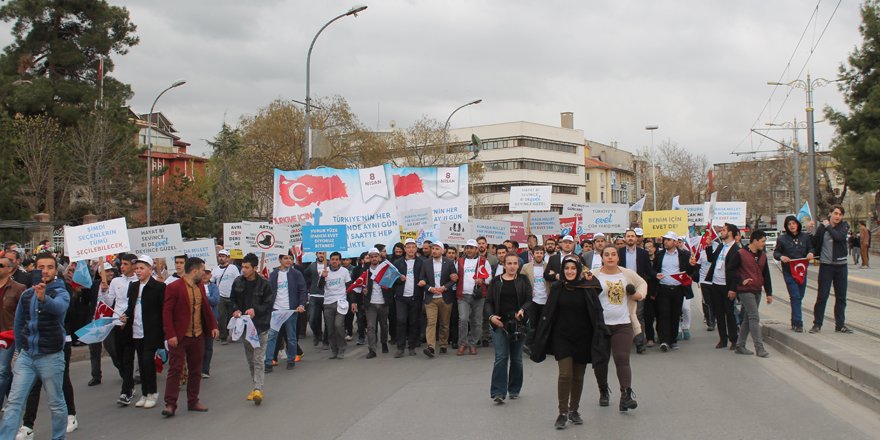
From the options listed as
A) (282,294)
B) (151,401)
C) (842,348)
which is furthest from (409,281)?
(842,348)

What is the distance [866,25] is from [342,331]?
33218mm

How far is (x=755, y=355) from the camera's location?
36.2 feet

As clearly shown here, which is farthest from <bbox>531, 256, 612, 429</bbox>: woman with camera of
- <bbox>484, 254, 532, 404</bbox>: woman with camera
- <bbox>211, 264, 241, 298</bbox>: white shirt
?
<bbox>211, 264, 241, 298</bbox>: white shirt

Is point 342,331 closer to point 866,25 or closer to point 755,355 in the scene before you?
point 755,355

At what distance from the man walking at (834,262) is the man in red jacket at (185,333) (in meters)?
8.94

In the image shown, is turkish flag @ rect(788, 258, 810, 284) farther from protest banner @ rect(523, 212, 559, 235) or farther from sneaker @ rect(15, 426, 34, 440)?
sneaker @ rect(15, 426, 34, 440)

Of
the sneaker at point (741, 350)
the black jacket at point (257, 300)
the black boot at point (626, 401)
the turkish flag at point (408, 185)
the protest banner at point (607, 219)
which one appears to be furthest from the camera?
the protest banner at point (607, 219)

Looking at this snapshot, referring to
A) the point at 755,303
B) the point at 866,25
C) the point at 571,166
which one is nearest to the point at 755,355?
the point at 755,303

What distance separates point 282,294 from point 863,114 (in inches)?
1236

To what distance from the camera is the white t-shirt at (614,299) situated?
25.9ft

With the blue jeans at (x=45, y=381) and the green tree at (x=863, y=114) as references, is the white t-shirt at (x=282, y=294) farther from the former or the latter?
the green tree at (x=863, y=114)

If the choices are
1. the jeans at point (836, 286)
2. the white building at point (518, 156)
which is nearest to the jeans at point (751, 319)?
the jeans at point (836, 286)

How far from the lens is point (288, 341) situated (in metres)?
11.8

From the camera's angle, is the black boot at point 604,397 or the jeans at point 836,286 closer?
the black boot at point 604,397
